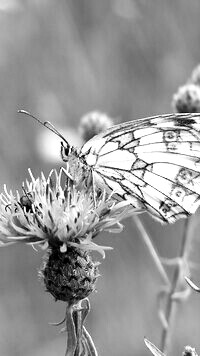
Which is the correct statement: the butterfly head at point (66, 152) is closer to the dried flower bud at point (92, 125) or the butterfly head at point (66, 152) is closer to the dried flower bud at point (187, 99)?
the dried flower bud at point (187, 99)

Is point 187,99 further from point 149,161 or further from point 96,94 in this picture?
point 96,94

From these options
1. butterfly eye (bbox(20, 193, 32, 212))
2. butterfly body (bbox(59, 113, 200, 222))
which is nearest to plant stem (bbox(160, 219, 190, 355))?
butterfly body (bbox(59, 113, 200, 222))

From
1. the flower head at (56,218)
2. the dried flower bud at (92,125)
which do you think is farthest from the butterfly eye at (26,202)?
the dried flower bud at (92,125)

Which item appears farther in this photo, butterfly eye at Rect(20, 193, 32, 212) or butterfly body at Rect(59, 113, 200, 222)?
butterfly body at Rect(59, 113, 200, 222)

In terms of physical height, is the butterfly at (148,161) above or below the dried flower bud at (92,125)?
below

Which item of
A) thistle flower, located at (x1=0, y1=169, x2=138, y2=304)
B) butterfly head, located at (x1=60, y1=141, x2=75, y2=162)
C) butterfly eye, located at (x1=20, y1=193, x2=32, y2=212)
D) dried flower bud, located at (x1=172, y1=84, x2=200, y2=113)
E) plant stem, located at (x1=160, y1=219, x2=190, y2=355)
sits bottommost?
plant stem, located at (x1=160, y1=219, x2=190, y2=355)

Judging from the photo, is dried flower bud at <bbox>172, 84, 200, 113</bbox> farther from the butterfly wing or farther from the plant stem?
the butterfly wing

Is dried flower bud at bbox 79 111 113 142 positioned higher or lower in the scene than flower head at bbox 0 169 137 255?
higher
